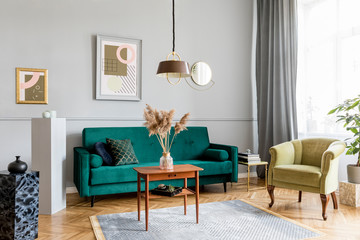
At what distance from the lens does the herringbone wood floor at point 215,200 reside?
8.80ft

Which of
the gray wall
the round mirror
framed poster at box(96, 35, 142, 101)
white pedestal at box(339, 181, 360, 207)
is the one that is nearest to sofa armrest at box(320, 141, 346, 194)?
white pedestal at box(339, 181, 360, 207)

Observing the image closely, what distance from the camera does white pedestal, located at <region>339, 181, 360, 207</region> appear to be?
3.41 m

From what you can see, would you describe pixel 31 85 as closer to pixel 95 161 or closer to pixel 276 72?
pixel 95 161

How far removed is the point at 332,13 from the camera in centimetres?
423

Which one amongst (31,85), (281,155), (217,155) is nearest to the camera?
(281,155)

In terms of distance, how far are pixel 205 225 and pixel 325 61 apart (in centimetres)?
297

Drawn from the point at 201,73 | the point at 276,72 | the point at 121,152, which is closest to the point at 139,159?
the point at 121,152

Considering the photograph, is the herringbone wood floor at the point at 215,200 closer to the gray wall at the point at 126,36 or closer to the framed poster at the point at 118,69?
the gray wall at the point at 126,36

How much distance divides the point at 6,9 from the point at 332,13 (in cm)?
428

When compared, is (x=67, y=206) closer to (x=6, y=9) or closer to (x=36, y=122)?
(x=36, y=122)

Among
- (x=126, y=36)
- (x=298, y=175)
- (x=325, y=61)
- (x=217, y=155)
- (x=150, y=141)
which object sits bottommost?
(x=298, y=175)

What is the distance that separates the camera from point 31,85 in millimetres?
3910

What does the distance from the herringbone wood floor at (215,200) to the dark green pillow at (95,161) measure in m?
0.47

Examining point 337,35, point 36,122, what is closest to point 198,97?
point 337,35
